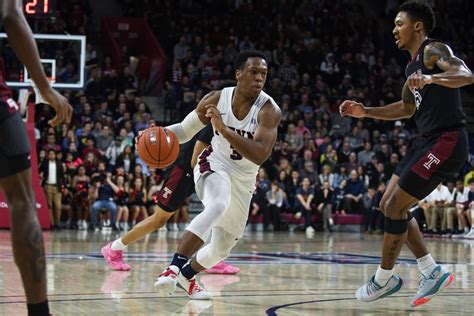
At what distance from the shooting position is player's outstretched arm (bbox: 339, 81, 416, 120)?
19.7 ft

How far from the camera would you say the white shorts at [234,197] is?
5.83 metres

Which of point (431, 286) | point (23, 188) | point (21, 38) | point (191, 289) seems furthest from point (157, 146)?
point (21, 38)

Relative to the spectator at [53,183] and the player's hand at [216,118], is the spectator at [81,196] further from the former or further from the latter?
the player's hand at [216,118]

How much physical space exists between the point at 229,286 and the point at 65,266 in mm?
2013

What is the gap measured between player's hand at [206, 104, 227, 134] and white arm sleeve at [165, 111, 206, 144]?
0.44 m

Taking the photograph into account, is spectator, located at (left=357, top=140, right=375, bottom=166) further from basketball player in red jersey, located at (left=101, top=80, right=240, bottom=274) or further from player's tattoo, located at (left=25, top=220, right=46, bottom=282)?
player's tattoo, located at (left=25, top=220, right=46, bottom=282)

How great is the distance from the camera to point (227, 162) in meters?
5.97

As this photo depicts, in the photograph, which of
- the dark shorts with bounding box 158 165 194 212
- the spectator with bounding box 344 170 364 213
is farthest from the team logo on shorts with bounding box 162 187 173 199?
the spectator with bounding box 344 170 364 213

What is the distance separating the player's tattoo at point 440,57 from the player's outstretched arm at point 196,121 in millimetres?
1505

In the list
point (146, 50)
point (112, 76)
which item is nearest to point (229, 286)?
point (112, 76)

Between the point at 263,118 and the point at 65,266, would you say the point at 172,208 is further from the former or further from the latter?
the point at 263,118

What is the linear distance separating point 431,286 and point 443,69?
4.69 feet

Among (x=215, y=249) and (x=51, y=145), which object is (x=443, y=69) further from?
(x=51, y=145)

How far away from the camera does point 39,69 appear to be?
3441 mm
